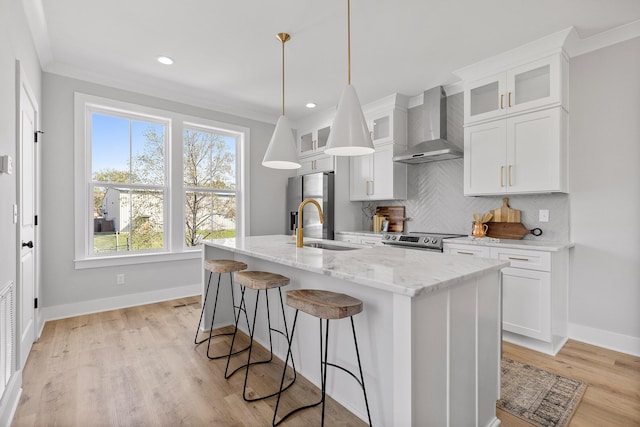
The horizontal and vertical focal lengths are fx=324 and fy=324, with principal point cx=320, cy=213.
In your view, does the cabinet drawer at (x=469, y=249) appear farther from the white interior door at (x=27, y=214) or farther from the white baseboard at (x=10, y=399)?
the white interior door at (x=27, y=214)

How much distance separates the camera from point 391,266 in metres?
1.65

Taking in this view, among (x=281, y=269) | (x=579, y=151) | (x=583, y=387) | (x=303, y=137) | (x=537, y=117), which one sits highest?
(x=303, y=137)

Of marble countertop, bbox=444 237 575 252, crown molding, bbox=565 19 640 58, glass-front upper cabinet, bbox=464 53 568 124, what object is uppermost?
→ crown molding, bbox=565 19 640 58

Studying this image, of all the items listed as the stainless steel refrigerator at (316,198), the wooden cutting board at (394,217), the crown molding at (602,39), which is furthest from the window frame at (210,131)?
the crown molding at (602,39)

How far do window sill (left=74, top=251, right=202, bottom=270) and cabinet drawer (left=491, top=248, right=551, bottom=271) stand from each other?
3.58 metres

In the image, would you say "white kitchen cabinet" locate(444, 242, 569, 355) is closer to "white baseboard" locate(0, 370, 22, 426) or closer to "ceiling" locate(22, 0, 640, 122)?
"ceiling" locate(22, 0, 640, 122)

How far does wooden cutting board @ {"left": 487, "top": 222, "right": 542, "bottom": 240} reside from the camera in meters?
3.24

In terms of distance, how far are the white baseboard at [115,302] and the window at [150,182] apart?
421 mm

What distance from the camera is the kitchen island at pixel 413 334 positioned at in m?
1.26

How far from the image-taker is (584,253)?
9.45 ft

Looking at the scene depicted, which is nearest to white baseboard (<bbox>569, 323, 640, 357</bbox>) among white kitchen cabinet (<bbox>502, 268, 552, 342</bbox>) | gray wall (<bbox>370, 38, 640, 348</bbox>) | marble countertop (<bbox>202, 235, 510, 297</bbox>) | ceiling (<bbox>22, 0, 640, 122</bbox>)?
gray wall (<bbox>370, 38, 640, 348</bbox>)

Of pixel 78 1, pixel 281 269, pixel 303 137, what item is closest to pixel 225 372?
pixel 281 269

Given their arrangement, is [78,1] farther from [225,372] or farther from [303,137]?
[303,137]

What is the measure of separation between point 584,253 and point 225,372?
3.16m
